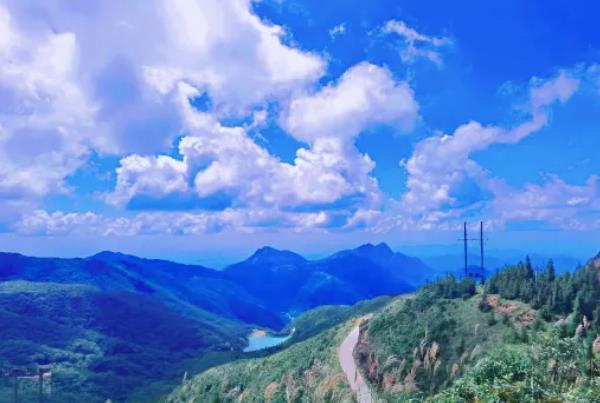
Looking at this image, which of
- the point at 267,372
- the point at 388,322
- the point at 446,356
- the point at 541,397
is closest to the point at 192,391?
the point at 267,372

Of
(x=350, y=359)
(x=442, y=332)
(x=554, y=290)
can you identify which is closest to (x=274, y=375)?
(x=350, y=359)

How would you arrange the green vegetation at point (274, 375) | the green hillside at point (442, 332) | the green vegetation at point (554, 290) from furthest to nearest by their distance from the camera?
the green vegetation at point (274, 375), the green vegetation at point (554, 290), the green hillside at point (442, 332)

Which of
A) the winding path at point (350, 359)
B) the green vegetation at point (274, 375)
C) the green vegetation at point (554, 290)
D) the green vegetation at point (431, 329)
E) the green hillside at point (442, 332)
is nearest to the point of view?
the green hillside at point (442, 332)

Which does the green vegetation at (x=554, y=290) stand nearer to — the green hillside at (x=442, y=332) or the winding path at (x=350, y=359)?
the green hillside at (x=442, y=332)

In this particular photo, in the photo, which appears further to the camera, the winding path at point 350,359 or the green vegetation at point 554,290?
the green vegetation at point 554,290

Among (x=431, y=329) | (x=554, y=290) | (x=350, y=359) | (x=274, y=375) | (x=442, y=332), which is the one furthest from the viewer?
(x=274, y=375)

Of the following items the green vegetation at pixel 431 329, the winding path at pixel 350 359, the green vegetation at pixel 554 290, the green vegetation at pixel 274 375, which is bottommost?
the green vegetation at pixel 274 375

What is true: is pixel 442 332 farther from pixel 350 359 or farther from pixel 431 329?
pixel 350 359

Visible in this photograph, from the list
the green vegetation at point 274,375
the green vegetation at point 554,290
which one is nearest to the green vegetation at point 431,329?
the green vegetation at point 554,290

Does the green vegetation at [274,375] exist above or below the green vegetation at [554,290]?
below

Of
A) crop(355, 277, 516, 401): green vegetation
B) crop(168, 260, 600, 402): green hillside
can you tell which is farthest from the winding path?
crop(355, 277, 516, 401): green vegetation

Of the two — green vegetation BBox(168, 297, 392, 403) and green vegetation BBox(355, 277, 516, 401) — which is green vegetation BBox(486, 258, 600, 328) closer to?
green vegetation BBox(355, 277, 516, 401)

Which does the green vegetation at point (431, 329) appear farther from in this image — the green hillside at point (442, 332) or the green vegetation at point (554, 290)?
the green vegetation at point (554, 290)

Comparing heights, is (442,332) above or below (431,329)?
below
